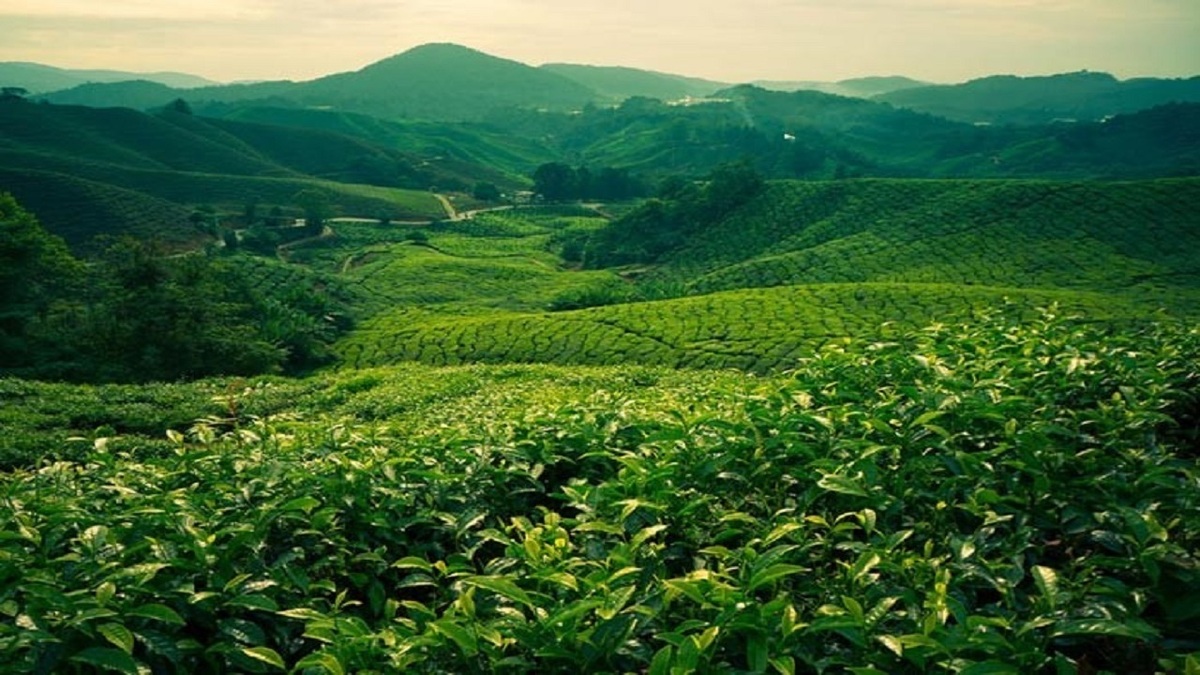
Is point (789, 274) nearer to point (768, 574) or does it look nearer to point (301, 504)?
point (301, 504)

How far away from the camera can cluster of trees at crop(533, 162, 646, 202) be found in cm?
11550

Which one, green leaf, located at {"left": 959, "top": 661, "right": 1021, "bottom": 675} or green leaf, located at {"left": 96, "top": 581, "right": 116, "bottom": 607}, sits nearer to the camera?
green leaf, located at {"left": 959, "top": 661, "right": 1021, "bottom": 675}

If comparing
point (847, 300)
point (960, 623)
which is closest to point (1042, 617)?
point (960, 623)

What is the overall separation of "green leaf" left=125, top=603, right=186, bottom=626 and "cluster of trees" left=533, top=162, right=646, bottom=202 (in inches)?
4513

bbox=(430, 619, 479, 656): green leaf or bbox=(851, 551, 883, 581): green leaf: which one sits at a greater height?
bbox=(851, 551, 883, 581): green leaf

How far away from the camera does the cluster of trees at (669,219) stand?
7906 centimetres

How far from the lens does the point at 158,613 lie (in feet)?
9.77

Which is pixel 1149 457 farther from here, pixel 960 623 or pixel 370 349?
pixel 370 349

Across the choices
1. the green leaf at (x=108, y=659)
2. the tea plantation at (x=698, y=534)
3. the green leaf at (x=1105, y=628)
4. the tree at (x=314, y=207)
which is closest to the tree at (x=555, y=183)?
the tree at (x=314, y=207)

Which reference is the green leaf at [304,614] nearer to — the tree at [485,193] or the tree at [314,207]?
the tree at [314,207]

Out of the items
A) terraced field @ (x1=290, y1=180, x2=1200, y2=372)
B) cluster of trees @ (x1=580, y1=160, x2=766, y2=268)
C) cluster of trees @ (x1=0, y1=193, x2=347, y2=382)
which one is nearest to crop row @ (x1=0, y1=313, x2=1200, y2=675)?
terraced field @ (x1=290, y1=180, x2=1200, y2=372)

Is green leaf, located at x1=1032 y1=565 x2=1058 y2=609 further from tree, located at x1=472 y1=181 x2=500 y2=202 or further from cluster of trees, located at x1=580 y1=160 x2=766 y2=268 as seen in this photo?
tree, located at x1=472 y1=181 x2=500 y2=202

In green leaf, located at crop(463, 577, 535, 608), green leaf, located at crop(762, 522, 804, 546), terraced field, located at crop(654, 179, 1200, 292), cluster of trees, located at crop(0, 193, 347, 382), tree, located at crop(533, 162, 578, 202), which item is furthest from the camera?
tree, located at crop(533, 162, 578, 202)

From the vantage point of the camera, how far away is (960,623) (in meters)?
2.79
